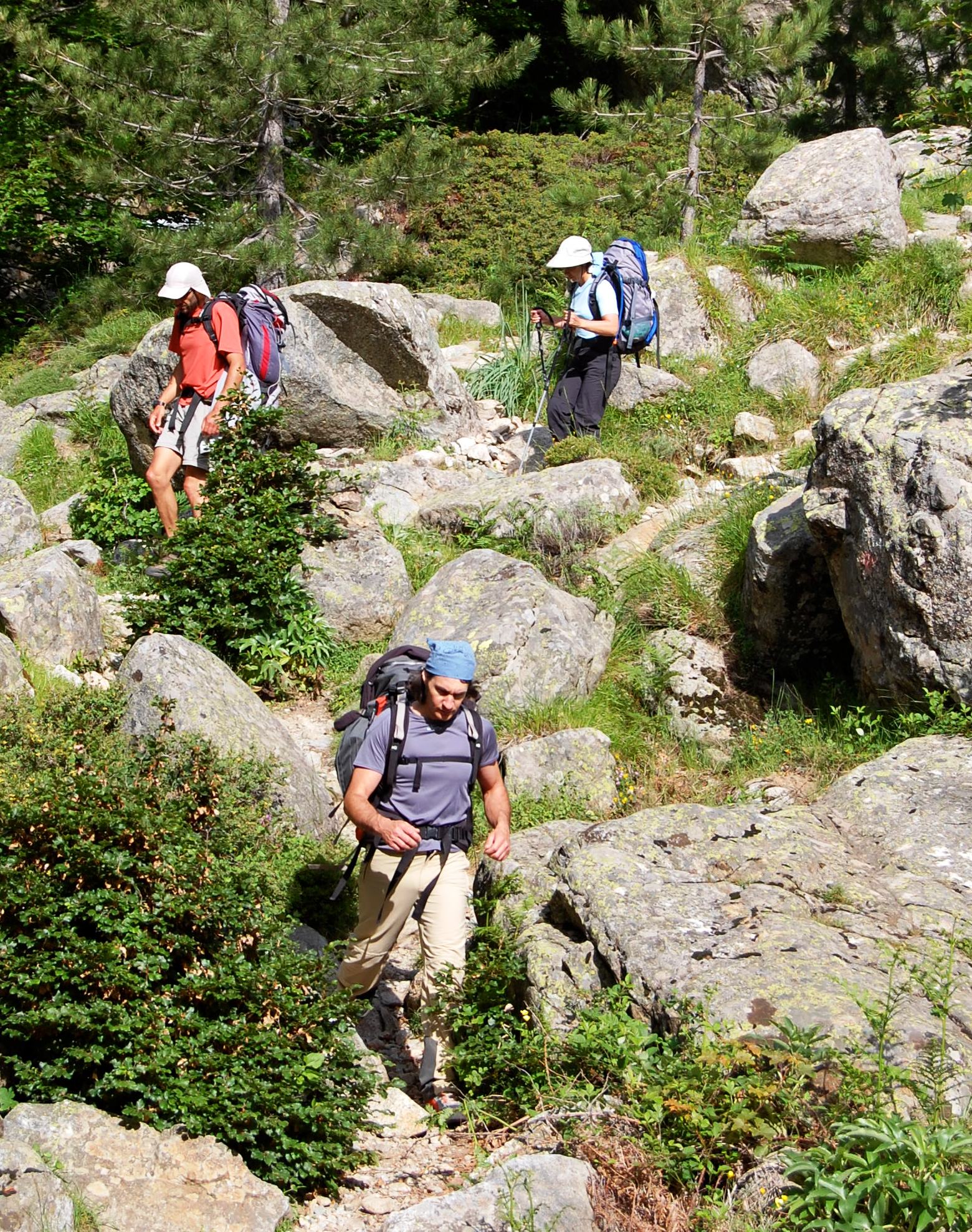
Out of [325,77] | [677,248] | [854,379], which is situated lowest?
[854,379]

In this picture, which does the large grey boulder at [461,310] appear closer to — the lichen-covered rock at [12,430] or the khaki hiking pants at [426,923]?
the lichen-covered rock at [12,430]

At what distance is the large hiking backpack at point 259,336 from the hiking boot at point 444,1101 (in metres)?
5.42

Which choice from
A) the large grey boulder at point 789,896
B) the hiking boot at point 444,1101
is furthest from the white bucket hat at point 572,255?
the hiking boot at point 444,1101

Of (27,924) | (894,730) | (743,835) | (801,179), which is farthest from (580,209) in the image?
(27,924)

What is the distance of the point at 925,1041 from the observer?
4199 mm

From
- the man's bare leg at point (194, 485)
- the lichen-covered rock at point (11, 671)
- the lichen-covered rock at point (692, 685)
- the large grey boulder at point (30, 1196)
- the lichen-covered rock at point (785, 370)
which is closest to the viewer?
the large grey boulder at point (30, 1196)

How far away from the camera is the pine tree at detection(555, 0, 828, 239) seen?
1339cm

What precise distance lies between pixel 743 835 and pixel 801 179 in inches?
364

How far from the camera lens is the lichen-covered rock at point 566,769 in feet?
22.7

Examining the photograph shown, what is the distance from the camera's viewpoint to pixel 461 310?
13.7 metres

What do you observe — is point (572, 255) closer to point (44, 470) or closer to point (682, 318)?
point (682, 318)

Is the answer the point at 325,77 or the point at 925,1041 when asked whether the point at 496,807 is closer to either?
the point at 925,1041

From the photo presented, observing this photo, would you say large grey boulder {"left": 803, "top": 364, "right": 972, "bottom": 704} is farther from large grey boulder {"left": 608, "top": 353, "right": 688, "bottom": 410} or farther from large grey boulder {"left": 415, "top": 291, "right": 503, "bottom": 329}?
large grey boulder {"left": 415, "top": 291, "right": 503, "bottom": 329}

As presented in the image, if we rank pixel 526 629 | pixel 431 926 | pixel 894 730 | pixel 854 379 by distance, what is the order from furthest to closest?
pixel 854 379 → pixel 526 629 → pixel 894 730 → pixel 431 926
